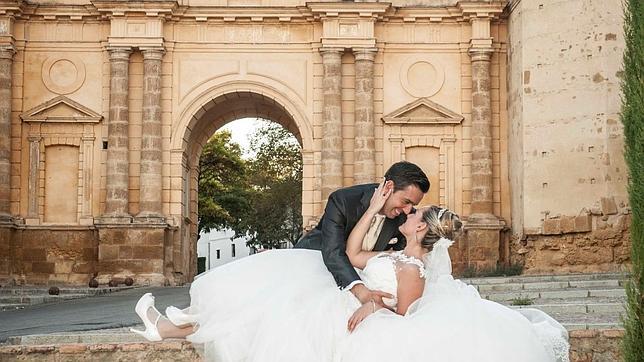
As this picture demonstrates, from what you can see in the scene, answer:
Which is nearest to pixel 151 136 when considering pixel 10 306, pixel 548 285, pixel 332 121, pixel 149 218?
pixel 149 218

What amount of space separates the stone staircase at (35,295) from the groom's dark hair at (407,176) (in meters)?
14.9

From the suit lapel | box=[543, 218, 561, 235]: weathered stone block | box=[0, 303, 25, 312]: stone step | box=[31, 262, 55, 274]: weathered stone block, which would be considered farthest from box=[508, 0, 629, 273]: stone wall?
the suit lapel

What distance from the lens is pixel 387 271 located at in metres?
7.17

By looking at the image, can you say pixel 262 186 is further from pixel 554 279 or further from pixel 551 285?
pixel 551 285

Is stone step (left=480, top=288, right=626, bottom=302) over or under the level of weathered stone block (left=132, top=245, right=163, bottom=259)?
under

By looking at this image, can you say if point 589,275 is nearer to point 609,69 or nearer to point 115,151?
point 609,69

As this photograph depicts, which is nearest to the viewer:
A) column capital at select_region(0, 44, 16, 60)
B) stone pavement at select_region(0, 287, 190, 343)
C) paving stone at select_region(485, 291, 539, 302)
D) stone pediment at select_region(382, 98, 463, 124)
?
stone pavement at select_region(0, 287, 190, 343)

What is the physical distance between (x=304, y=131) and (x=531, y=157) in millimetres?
5756

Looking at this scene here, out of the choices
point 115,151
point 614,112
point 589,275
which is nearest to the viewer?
point 589,275

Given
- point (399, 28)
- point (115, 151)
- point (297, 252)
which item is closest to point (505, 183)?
point (399, 28)

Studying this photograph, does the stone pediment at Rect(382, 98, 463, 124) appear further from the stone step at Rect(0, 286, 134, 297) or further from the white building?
the white building

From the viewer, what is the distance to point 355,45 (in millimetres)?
26734

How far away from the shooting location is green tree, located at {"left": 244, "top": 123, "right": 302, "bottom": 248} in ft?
174

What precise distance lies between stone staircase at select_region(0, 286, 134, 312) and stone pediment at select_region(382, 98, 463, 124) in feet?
25.2
